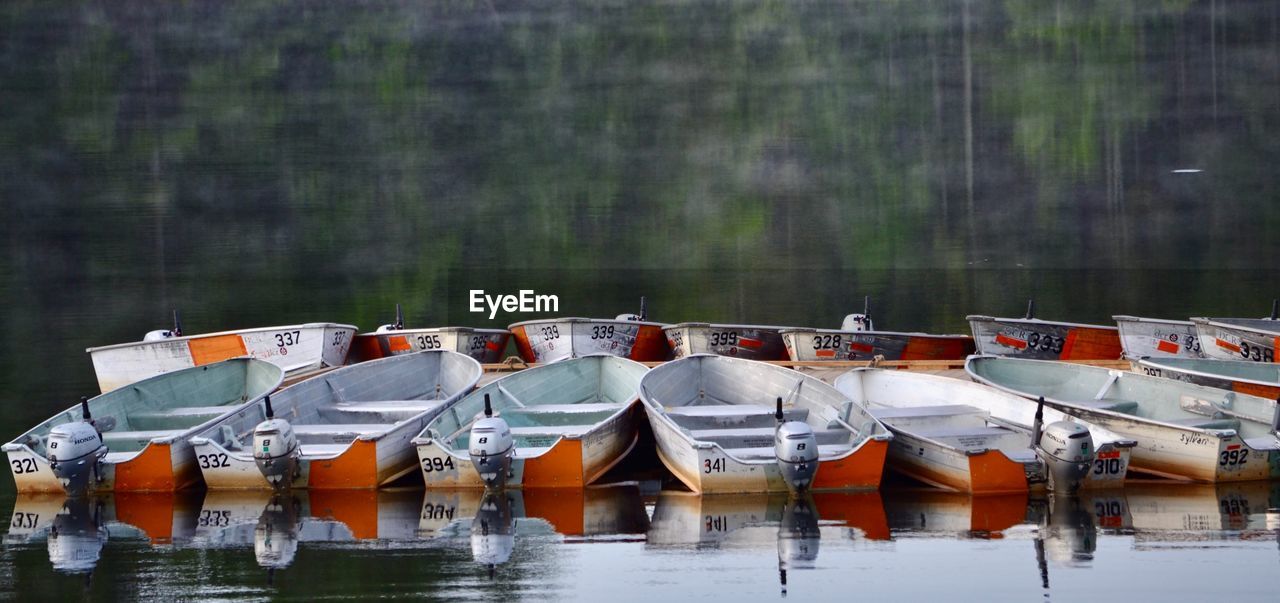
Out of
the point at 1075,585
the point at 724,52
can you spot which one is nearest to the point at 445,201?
the point at 724,52

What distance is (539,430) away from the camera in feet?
32.0

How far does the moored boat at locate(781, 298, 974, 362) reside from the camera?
13523 mm

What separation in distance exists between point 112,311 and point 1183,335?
16.3 meters

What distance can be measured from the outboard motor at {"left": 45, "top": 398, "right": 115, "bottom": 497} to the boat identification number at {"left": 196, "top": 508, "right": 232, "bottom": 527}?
2.79ft

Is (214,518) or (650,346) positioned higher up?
(650,346)

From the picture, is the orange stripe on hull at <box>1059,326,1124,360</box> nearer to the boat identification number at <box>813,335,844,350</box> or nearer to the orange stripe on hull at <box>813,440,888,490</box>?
the boat identification number at <box>813,335,844,350</box>

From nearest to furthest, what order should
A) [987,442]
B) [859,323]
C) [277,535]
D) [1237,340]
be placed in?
[277,535] → [987,442] → [1237,340] → [859,323]

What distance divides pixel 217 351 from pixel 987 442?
8.25 metres

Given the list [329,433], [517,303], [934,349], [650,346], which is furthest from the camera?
[517,303]

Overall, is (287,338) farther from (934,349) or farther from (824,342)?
(934,349)

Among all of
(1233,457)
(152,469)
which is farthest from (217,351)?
(1233,457)

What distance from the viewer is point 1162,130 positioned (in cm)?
2227

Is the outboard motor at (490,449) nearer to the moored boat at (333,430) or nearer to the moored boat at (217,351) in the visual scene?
the moored boat at (333,430)

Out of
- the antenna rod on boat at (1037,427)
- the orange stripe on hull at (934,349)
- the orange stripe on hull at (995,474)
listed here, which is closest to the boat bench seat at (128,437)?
the orange stripe on hull at (995,474)
